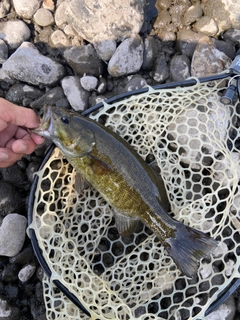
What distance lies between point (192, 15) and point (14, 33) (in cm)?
223

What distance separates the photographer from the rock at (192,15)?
14.9ft

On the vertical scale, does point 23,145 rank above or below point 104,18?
below

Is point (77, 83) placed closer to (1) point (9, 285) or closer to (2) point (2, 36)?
(2) point (2, 36)

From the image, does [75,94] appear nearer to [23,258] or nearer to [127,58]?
[127,58]

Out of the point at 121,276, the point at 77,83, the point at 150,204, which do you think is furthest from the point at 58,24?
the point at 121,276

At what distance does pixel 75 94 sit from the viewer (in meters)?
4.27

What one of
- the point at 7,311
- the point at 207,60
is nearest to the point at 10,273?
the point at 7,311

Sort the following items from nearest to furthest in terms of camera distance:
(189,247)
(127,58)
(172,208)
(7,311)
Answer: (189,247), (172,208), (7,311), (127,58)

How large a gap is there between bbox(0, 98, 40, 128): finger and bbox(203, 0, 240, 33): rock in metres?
2.63

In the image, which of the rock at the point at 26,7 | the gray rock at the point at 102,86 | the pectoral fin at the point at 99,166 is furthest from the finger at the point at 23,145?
the rock at the point at 26,7

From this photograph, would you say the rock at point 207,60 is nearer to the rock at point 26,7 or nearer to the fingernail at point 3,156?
the rock at point 26,7

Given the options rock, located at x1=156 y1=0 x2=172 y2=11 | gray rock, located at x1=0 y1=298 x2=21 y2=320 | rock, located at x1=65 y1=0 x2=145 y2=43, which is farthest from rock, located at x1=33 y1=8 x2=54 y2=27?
gray rock, located at x1=0 y1=298 x2=21 y2=320

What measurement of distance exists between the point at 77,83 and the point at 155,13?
4.73 ft

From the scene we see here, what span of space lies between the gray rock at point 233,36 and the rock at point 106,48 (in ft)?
4.60
